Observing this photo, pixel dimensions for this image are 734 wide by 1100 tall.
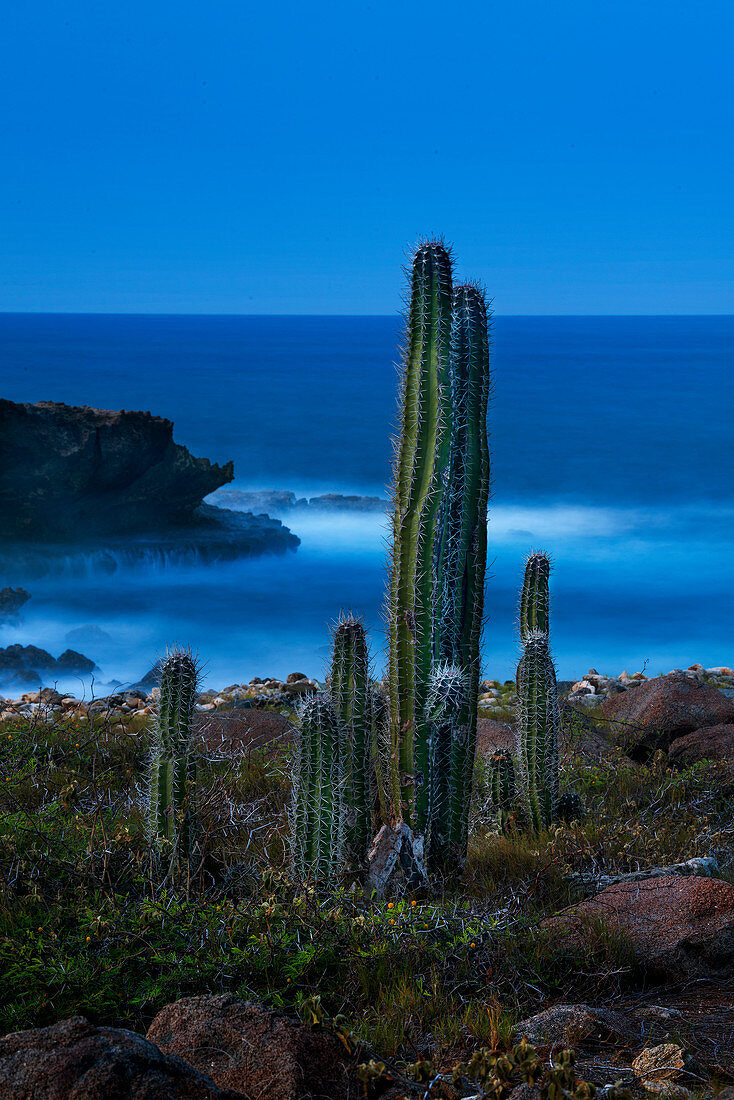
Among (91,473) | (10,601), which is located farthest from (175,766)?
(91,473)

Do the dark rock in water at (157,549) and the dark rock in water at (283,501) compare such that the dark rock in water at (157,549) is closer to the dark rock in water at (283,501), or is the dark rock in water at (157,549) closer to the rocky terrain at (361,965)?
the dark rock in water at (283,501)

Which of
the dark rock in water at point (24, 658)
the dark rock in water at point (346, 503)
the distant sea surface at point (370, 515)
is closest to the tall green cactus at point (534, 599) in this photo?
the distant sea surface at point (370, 515)

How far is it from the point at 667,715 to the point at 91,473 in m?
15.0

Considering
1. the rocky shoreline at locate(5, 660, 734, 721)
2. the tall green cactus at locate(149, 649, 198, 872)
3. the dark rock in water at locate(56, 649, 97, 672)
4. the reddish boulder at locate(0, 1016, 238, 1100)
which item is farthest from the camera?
the dark rock in water at locate(56, 649, 97, 672)

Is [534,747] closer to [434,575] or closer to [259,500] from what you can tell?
[434,575]

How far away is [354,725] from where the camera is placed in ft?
15.8

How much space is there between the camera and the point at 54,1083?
2.20m

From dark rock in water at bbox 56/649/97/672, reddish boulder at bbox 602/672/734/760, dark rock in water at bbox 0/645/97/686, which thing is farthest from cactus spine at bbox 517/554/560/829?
dark rock in water at bbox 56/649/97/672

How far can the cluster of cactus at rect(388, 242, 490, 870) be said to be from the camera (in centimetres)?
460

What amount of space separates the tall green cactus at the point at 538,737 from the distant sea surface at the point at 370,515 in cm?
47

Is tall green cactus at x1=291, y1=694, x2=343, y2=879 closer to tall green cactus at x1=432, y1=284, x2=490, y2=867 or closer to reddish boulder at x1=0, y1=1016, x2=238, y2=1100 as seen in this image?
tall green cactus at x1=432, y1=284, x2=490, y2=867

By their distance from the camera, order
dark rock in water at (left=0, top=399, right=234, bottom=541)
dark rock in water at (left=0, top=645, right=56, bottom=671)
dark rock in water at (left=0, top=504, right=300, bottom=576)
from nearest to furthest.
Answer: dark rock in water at (left=0, top=645, right=56, bottom=671) → dark rock in water at (left=0, top=399, right=234, bottom=541) → dark rock in water at (left=0, top=504, right=300, bottom=576)

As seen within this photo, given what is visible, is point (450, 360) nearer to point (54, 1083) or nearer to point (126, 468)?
point (54, 1083)

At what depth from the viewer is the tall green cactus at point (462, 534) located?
15.2ft
